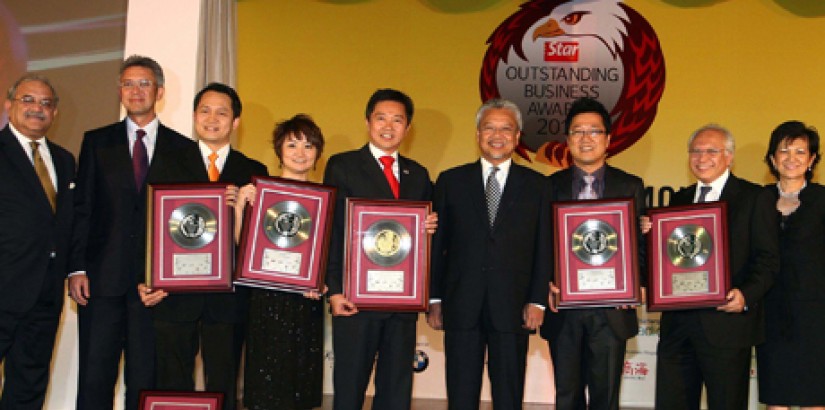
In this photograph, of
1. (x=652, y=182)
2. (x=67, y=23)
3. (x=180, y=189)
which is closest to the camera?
(x=180, y=189)

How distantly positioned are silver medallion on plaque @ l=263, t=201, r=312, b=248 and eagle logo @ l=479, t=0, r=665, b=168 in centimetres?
342

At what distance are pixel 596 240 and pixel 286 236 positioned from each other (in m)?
1.33

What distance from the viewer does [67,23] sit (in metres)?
5.88

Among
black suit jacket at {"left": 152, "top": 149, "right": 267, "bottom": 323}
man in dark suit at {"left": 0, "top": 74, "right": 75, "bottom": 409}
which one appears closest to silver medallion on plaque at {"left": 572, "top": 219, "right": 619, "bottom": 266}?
black suit jacket at {"left": 152, "top": 149, "right": 267, "bottom": 323}

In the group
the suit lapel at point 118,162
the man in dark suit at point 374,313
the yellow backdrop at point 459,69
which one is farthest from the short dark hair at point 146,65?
the yellow backdrop at point 459,69

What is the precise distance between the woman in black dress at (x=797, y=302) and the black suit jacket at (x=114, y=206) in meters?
2.79

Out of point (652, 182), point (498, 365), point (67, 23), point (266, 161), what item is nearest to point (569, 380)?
point (498, 365)

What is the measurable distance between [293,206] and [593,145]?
1384mm

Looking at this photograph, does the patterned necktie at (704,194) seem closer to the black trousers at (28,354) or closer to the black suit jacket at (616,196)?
the black suit jacket at (616,196)

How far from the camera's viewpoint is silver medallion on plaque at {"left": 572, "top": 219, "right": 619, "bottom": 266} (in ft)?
12.2

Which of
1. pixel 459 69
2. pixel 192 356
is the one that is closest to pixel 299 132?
pixel 192 356

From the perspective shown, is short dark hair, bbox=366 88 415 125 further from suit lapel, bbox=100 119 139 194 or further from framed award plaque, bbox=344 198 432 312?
suit lapel, bbox=100 119 139 194

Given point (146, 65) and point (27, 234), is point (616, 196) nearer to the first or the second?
point (146, 65)

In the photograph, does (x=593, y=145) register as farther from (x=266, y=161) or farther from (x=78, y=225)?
(x=266, y=161)
